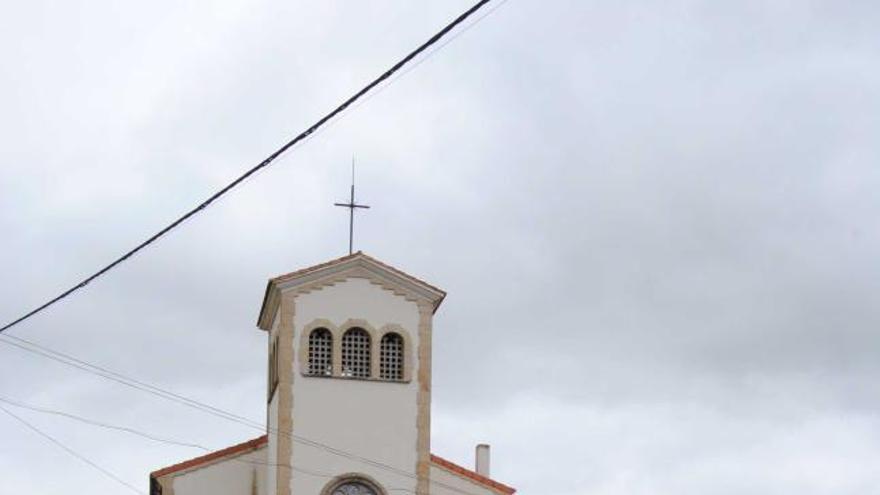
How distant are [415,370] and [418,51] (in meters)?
30.4

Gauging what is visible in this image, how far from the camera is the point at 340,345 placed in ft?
175

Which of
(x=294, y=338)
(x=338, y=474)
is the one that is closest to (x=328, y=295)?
(x=294, y=338)

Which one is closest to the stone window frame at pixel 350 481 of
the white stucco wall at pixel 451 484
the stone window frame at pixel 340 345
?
the white stucco wall at pixel 451 484

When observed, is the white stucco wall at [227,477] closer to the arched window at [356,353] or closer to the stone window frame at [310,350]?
the stone window frame at [310,350]

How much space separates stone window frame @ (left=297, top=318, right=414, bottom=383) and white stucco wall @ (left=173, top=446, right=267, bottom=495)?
3.20m

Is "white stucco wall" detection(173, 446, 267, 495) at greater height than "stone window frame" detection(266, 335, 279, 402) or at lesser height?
lesser

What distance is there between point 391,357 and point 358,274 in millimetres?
2432

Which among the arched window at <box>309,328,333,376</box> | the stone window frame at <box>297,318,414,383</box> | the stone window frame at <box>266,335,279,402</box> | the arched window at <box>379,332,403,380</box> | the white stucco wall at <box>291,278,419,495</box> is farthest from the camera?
the stone window frame at <box>266,335,279,402</box>

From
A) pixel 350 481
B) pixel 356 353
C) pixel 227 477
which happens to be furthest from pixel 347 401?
pixel 227 477

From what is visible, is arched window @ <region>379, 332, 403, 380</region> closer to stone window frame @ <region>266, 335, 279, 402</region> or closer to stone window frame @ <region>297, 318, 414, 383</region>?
stone window frame @ <region>297, 318, 414, 383</region>

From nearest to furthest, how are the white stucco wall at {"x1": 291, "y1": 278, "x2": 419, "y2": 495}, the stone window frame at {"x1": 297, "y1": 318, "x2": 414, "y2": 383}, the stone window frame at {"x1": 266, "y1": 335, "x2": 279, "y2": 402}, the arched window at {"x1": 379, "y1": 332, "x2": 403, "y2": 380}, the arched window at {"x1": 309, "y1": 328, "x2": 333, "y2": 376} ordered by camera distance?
the white stucco wall at {"x1": 291, "y1": 278, "x2": 419, "y2": 495}
the stone window frame at {"x1": 297, "y1": 318, "x2": 414, "y2": 383}
the arched window at {"x1": 309, "y1": 328, "x2": 333, "y2": 376}
the arched window at {"x1": 379, "y1": 332, "x2": 403, "y2": 380}
the stone window frame at {"x1": 266, "y1": 335, "x2": 279, "y2": 402}

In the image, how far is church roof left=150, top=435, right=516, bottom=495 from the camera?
176ft

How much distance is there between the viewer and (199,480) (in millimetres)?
53812

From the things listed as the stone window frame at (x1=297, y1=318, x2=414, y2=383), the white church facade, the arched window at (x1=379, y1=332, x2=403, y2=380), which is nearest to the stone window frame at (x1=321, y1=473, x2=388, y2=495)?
the white church facade
